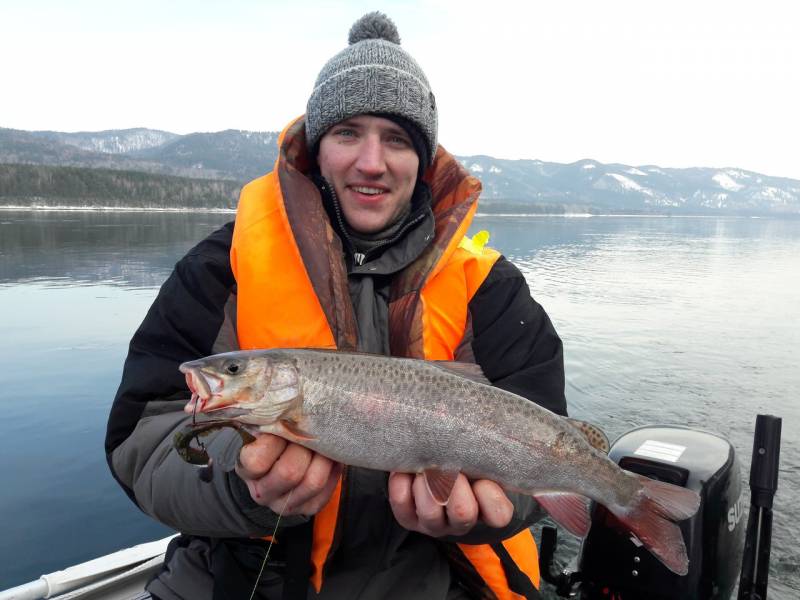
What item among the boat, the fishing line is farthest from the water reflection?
the fishing line

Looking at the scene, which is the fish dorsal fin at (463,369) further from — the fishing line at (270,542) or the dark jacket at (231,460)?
the fishing line at (270,542)

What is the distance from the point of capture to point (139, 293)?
23.8 meters

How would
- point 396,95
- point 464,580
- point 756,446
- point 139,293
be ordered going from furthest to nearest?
point 139,293
point 756,446
point 396,95
point 464,580

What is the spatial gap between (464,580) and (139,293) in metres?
23.3

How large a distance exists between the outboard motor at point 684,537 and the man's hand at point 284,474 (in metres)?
2.57

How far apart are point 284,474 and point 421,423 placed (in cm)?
75

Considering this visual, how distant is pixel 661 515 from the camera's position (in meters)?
3.23

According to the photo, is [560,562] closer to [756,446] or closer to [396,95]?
[756,446]

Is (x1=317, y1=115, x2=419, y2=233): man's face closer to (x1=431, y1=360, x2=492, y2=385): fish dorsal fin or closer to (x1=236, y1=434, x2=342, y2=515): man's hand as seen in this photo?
(x1=431, y1=360, x2=492, y2=385): fish dorsal fin

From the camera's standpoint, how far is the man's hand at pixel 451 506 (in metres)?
2.80

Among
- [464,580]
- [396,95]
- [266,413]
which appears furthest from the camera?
[396,95]

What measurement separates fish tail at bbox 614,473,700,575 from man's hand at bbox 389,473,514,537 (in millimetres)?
807

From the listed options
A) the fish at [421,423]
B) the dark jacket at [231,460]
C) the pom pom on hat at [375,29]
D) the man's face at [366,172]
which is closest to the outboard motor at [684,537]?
the fish at [421,423]

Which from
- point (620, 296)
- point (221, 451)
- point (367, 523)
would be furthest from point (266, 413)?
point (620, 296)
